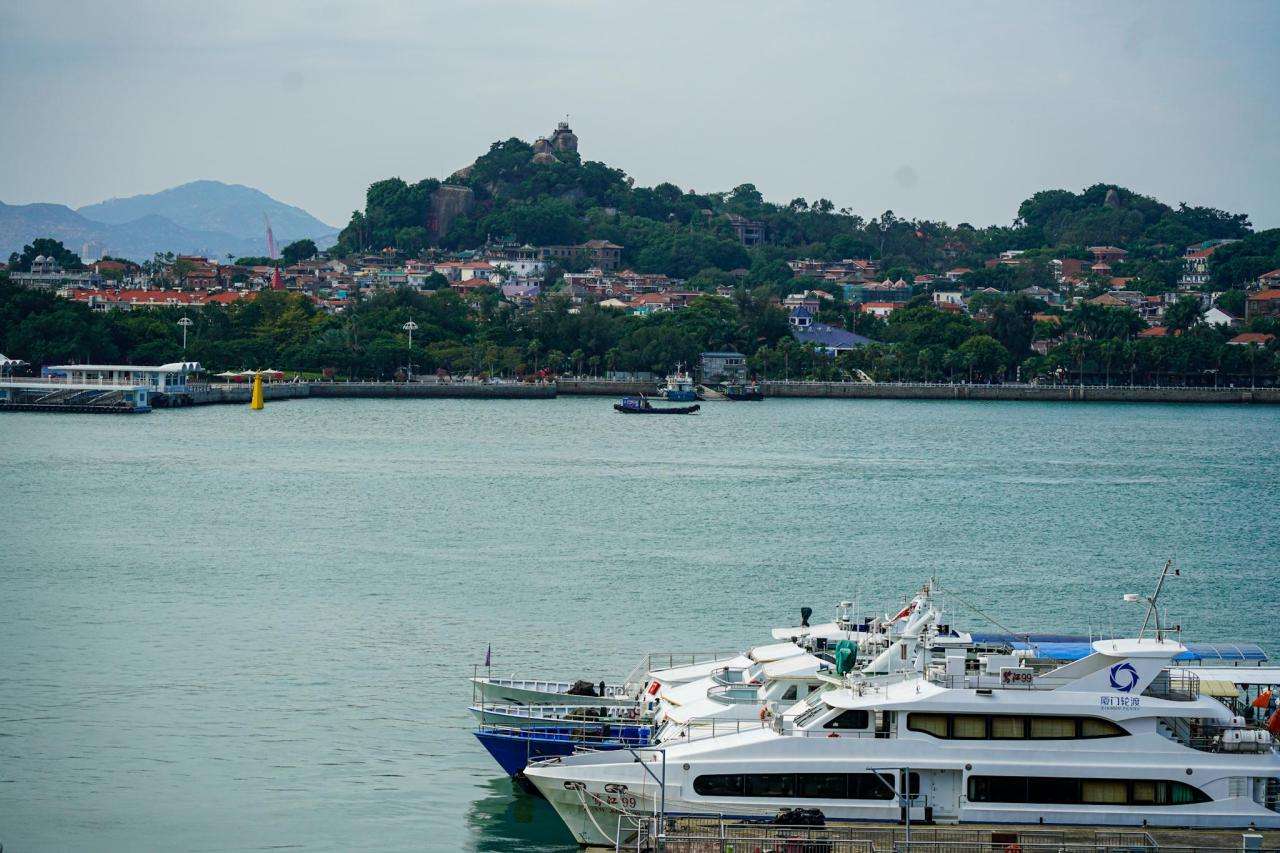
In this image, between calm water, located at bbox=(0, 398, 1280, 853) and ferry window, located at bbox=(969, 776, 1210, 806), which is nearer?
ferry window, located at bbox=(969, 776, 1210, 806)

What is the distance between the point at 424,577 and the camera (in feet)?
111

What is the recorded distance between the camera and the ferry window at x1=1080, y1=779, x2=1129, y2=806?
1616 cm

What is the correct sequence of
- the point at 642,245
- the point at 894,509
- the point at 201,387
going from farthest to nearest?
the point at 642,245 < the point at 201,387 < the point at 894,509

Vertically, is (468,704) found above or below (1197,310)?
below

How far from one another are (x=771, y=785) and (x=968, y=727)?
1.93 metres

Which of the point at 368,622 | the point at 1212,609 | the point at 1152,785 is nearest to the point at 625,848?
the point at 1152,785

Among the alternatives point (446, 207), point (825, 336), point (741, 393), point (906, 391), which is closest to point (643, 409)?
point (741, 393)

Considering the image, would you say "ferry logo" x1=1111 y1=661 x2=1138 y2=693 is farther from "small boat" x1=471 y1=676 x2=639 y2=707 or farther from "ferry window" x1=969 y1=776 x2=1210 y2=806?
"small boat" x1=471 y1=676 x2=639 y2=707

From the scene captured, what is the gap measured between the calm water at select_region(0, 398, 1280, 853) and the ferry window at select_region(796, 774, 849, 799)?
10.5 ft

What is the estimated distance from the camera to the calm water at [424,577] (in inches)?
796

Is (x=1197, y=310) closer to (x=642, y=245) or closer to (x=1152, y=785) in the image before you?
(x=642, y=245)

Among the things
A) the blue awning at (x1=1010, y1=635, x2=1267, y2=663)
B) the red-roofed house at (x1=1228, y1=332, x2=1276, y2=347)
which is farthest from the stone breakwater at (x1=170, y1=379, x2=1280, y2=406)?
the blue awning at (x1=1010, y1=635, x2=1267, y2=663)

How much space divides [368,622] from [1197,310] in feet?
384

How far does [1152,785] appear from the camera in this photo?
1616cm
